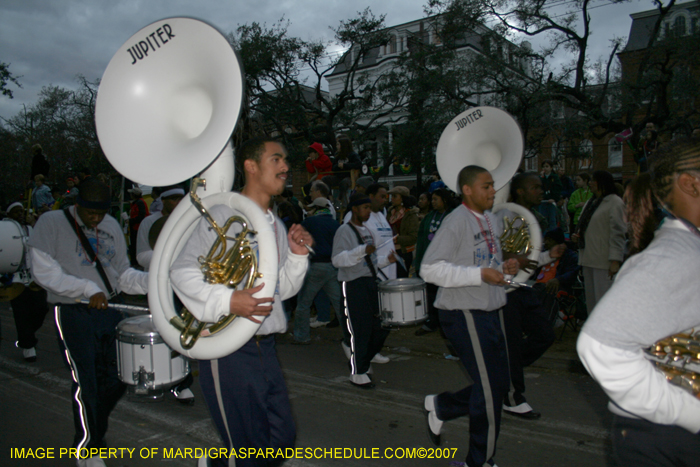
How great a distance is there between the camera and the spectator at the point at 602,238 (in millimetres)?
5297

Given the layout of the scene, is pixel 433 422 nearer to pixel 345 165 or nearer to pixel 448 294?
pixel 448 294

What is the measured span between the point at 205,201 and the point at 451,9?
52.8ft

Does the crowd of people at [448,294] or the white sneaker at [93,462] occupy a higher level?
the crowd of people at [448,294]

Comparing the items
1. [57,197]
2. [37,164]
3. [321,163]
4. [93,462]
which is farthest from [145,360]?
[37,164]

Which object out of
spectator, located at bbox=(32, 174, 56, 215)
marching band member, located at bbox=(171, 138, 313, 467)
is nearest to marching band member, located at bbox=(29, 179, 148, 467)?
marching band member, located at bbox=(171, 138, 313, 467)

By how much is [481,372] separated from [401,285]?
1.89m

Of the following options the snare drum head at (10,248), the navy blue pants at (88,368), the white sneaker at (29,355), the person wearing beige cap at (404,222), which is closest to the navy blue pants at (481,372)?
the navy blue pants at (88,368)

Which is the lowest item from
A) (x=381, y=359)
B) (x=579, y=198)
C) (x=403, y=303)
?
(x=381, y=359)

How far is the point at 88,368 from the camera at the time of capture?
3500 mm

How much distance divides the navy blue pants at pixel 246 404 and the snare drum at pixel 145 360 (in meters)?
0.84

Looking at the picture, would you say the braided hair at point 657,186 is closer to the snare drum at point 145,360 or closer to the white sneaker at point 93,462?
the snare drum at point 145,360

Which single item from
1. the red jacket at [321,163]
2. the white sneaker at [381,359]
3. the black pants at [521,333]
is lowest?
the white sneaker at [381,359]

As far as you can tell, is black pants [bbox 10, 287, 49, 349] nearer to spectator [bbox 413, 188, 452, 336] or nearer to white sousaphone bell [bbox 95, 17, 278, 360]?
spectator [bbox 413, 188, 452, 336]

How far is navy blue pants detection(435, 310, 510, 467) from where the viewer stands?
3094mm
